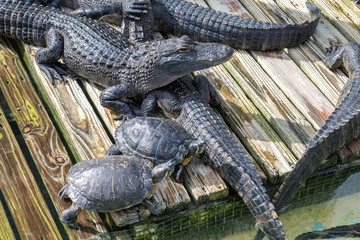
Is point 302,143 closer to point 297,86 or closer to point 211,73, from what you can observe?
point 297,86

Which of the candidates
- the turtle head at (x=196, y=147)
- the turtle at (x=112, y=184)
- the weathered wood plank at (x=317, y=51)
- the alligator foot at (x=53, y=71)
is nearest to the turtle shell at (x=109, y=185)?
the turtle at (x=112, y=184)

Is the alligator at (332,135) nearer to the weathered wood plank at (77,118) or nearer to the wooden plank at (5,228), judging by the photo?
the weathered wood plank at (77,118)

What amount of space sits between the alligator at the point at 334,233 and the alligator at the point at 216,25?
1.92 metres

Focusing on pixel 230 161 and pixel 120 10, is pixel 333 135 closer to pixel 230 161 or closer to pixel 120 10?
pixel 230 161

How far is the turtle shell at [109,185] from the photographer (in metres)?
3.09

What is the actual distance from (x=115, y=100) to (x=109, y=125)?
0.22 meters

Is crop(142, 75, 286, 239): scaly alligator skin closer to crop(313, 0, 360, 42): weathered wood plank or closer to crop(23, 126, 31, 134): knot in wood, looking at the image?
crop(23, 126, 31, 134): knot in wood

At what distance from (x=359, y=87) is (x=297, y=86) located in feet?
1.82

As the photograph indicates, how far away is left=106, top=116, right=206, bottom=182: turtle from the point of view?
11.2 ft

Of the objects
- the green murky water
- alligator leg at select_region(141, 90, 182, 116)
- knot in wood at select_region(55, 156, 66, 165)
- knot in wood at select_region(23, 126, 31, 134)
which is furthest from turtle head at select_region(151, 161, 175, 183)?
knot in wood at select_region(23, 126, 31, 134)

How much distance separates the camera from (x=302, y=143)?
3.90 m

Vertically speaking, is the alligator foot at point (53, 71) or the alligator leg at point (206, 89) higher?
the alligator leg at point (206, 89)

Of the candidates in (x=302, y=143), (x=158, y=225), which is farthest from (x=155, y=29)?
(x=158, y=225)

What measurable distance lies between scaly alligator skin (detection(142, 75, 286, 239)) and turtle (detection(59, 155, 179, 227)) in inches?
17.3
